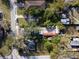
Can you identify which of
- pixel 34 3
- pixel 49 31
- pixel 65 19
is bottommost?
pixel 49 31

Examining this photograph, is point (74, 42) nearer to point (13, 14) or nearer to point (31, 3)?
point (31, 3)

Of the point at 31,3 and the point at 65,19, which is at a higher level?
the point at 31,3

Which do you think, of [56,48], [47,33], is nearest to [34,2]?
[47,33]

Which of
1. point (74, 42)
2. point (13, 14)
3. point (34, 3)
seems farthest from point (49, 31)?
point (13, 14)

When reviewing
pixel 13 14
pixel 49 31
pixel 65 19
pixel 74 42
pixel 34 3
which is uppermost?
pixel 34 3

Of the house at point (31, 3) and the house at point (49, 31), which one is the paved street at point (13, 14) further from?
the house at point (49, 31)

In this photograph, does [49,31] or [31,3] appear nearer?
[31,3]

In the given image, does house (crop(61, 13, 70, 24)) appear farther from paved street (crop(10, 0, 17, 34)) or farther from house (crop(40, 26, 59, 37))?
paved street (crop(10, 0, 17, 34))

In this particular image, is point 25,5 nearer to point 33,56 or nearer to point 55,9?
point 55,9

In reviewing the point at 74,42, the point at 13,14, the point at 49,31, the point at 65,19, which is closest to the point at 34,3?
the point at 13,14

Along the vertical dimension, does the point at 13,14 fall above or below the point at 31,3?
below
